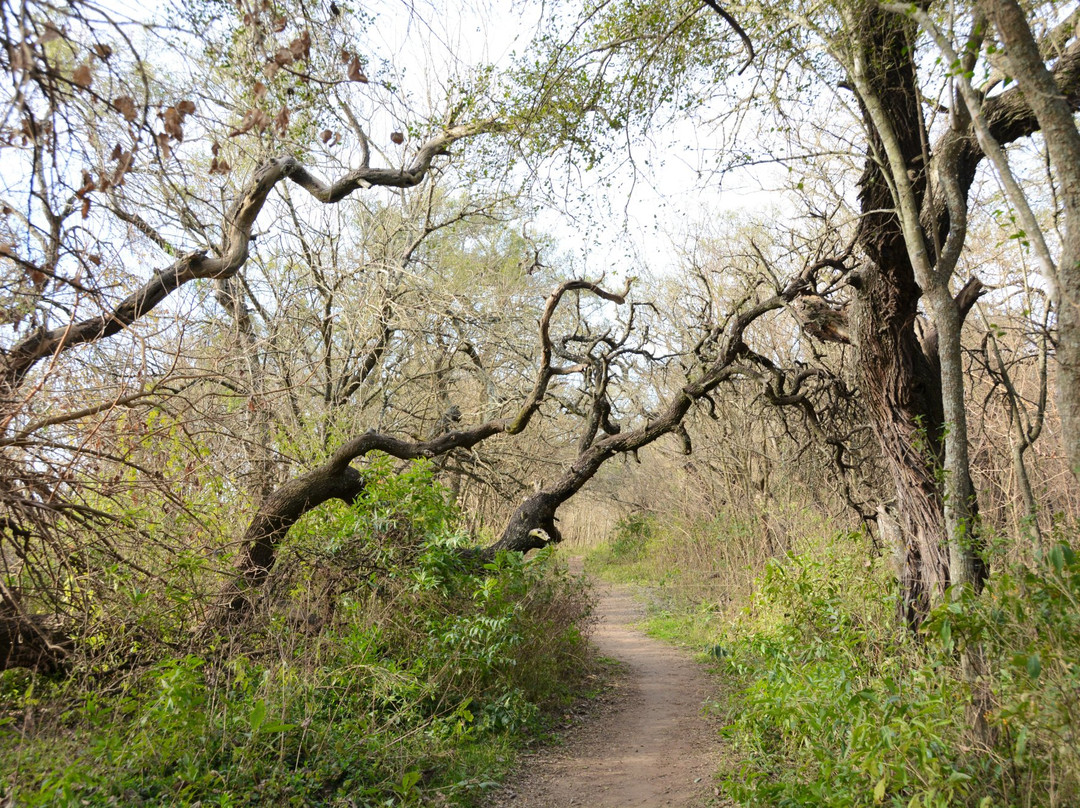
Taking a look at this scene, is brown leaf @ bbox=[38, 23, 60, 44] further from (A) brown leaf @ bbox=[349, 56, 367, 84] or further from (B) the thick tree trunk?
(B) the thick tree trunk

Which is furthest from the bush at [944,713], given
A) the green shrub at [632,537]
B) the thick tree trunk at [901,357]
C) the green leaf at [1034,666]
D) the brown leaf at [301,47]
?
the green shrub at [632,537]

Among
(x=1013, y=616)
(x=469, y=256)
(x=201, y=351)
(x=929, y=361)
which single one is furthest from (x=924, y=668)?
(x=469, y=256)

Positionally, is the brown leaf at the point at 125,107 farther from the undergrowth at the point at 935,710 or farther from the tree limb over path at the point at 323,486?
the undergrowth at the point at 935,710

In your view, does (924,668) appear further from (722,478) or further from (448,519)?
(722,478)

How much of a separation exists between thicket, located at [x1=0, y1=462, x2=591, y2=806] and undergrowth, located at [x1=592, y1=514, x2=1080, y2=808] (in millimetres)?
2207

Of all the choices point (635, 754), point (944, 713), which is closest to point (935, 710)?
point (944, 713)

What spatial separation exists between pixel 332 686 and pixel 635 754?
277cm

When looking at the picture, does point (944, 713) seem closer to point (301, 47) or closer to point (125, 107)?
point (301, 47)

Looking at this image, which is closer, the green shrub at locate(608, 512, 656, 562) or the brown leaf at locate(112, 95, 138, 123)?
the brown leaf at locate(112, 95, 138, 123)

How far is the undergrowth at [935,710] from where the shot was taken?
3191 millimetres

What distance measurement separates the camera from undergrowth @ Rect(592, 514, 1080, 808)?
3.19m

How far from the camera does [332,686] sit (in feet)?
17.5

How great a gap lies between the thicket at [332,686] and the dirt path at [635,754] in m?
0.38

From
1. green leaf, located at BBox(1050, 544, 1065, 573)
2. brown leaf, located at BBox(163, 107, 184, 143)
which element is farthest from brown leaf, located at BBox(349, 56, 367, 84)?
green leaf, located at BBox(1050, 544, 1065, 573)
